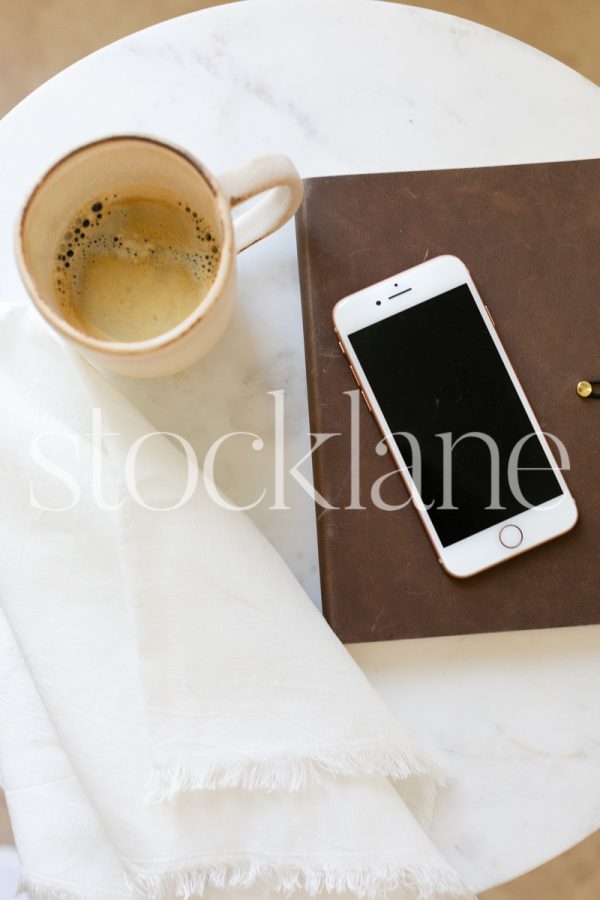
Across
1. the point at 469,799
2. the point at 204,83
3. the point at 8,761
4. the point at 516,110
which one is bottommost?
the point at 469,799

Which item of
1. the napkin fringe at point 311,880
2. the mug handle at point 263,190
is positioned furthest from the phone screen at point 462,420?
the napkin fringe at point 311,880

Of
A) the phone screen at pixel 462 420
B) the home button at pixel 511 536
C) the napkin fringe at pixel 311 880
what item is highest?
the phone screen at pixel 462 420

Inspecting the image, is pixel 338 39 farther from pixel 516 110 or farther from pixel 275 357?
pixel 275 357

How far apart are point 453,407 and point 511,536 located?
10 centimetres

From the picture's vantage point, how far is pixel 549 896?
1012 millimetres

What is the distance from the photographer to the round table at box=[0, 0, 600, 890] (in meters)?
0.63

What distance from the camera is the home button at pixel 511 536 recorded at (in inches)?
24.2

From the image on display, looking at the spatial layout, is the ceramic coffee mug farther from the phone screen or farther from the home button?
the home button

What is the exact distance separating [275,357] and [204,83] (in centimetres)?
22

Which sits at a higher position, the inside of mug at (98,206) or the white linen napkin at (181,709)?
the inside of mug at (98,206)

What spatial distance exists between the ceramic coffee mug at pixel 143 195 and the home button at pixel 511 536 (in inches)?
9.9

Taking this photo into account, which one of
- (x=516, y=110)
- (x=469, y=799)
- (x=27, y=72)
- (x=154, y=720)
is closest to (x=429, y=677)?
(x=469, y=799)

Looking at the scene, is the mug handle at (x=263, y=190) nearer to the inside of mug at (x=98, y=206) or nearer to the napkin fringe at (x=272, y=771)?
the inside of mug at (x=98, y=206)

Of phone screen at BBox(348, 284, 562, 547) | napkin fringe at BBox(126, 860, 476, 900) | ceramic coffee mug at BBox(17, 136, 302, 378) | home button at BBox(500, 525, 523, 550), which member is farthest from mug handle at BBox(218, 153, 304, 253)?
napkin fringe at BBox(126, 860, 476, 900)
